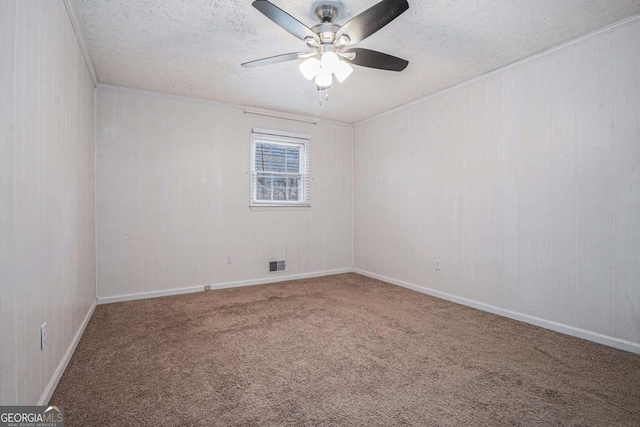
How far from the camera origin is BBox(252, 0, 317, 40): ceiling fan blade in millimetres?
1890

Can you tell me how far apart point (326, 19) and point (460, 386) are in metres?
2.69

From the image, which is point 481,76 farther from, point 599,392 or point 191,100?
point 191,100

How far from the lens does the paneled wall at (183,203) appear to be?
3889 millimetres

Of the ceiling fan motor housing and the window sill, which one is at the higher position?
the ceiling fan motor housing

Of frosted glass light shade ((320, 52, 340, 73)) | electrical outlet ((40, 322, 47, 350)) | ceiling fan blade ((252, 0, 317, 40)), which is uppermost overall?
ceiling fan blade ((252, 0, 317, 40))

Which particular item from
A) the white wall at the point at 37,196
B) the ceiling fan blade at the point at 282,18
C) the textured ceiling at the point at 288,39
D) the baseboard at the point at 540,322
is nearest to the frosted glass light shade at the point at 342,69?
the ceiling fan blade at the point at 282,18

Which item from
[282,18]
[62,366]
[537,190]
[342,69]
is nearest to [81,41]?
[282,18]

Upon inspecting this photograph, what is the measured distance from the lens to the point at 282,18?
2.04 metres

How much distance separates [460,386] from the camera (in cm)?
203

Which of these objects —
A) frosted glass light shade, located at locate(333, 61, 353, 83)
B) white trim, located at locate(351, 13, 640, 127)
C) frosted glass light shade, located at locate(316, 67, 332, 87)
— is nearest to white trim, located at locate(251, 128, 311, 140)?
white trim, located at locate(351, 13, 640, 127)

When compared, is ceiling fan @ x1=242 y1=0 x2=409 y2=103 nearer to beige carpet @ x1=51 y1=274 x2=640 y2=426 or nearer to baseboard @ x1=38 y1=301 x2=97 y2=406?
beige carpet @ x1=51 y1=274 x2=640 y2=426

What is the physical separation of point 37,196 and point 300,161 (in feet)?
12.5

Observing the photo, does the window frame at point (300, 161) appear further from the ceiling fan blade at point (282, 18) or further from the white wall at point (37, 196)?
the ceiling fan blade at point (282, 18)
